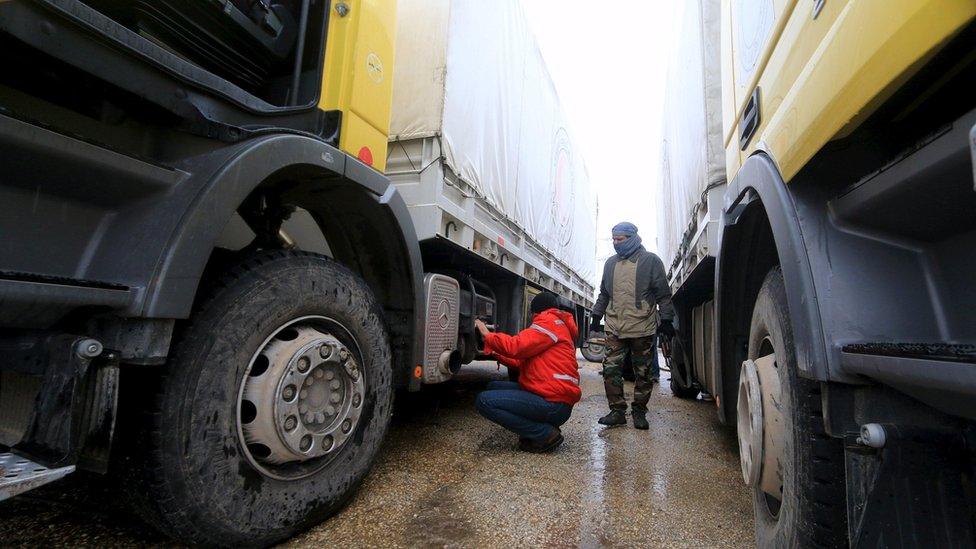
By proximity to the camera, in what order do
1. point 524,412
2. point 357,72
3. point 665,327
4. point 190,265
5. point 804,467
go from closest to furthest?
point 804,467 → point 190,265 → point 357,72 → point 524,412 → point 665,327

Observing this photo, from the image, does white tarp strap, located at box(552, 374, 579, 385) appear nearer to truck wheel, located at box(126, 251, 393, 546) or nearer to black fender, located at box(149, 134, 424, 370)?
truck wheel, located at box(126, 251, 393, 546)

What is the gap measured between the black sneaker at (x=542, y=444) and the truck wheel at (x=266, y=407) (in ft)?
4.13

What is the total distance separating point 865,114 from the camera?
3.11 ft

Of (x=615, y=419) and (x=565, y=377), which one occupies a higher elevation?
(x=565, y=377)

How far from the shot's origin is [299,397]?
1698mm

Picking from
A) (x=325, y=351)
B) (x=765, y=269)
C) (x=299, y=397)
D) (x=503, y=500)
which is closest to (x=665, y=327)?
(x=765, y=269)

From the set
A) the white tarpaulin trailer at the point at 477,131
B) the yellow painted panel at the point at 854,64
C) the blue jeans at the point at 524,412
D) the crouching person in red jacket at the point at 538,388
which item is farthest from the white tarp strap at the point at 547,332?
the yellow painted panel at the point at 854,64

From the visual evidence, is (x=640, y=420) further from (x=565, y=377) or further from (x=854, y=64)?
(x=854, y=64)

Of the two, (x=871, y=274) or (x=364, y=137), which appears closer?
(x=871, y=274)

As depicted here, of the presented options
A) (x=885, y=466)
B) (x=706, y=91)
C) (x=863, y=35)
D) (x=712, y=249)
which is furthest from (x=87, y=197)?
(x=706, y=91)

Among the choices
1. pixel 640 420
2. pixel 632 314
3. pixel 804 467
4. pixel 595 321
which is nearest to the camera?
pixel 804 467

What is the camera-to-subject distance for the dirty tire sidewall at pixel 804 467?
1146 millimetres

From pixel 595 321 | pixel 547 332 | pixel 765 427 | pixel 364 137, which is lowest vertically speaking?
pixel 765 427

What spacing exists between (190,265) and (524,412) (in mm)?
2163
